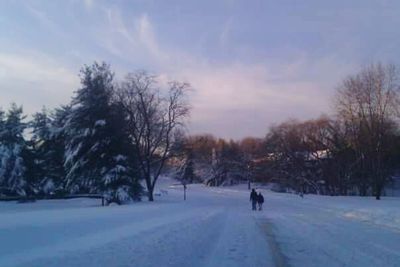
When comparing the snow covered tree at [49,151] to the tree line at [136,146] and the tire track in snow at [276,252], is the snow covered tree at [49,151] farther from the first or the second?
the tire track in snow at [276,252]

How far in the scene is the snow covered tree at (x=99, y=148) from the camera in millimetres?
46219

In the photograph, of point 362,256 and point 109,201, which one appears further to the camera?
point 109,201

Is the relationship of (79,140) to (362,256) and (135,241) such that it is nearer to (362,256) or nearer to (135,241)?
(135,241)

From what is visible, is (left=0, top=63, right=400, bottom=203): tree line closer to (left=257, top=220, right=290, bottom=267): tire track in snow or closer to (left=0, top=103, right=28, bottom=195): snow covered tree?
(left=0, top=103, right=28, bottom=195): snow covered tree

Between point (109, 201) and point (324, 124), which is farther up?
point (324, 124)

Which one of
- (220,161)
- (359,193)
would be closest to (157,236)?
(359,193)

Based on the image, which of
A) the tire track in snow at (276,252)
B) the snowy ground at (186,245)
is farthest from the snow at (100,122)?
the tire track in snow at (276,252)

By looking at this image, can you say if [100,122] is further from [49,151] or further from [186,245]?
[186,245]

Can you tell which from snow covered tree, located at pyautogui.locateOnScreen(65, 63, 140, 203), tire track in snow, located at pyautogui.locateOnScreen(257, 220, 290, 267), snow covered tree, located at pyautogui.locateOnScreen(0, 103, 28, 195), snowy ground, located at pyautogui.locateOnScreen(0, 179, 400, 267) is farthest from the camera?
snow covered tree, located at pyautogui.locateOnScreen(0, 103, 28, 195)

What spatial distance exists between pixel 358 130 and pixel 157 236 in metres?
51.8

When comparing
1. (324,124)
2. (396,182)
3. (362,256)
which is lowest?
(362,256)

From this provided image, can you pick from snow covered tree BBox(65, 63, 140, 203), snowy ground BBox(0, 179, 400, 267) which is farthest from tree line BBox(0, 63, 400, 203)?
snowy ground BBox(0, 179, 400, 267)

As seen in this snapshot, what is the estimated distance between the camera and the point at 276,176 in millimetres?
100000

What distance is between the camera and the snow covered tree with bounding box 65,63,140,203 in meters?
46.2
